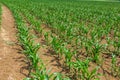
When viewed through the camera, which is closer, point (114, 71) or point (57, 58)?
point (114, 71)

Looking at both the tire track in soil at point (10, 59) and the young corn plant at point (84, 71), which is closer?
the young corn plant at point (84, 71)

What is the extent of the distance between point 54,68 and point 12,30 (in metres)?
7.11

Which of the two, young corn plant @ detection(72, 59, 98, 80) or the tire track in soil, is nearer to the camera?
young corn plant @ detection(72, 59, 98, 80)

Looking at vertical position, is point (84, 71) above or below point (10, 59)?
above

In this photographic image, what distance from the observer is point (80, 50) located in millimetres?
10078

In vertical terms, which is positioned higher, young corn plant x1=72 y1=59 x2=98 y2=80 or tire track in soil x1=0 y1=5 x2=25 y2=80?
young corn plant x1=72 y1=59 x2=98 y2=80

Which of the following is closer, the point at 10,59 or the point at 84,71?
the point at 84,71

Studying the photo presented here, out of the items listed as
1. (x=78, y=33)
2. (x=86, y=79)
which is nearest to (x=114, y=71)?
(x=86, y=79)

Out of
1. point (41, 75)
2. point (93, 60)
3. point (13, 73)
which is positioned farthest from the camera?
point (93, 60)

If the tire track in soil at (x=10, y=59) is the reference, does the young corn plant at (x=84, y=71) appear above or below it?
above

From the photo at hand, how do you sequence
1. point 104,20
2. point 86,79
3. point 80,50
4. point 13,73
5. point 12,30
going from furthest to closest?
1. point 104,20
2. point 12,30
3. point 80,50
4. point 13,73
5. point 86,79

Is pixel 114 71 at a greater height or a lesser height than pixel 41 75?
lesser

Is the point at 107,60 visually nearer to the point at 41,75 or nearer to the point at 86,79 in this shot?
the point at 86,79

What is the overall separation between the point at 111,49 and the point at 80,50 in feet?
4.82
